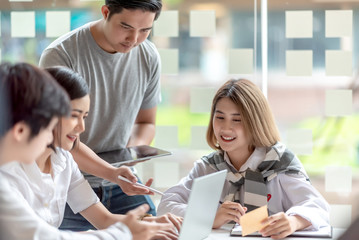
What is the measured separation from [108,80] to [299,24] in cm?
103

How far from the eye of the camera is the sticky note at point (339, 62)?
8.83 feet

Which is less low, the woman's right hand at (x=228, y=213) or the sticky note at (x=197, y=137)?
the sticky note at (x=197, y=137)

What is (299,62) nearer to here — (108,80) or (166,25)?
(166,25)

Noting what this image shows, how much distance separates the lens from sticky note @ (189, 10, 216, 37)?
2.81 meters

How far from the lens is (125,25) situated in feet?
6.22

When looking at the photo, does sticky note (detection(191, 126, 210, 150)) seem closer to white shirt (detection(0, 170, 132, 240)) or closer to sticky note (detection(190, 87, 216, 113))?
sticky note (detection(190, 87, 216, 113))

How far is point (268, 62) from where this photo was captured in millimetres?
2781

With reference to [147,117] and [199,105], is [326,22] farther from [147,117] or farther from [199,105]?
[147,117]

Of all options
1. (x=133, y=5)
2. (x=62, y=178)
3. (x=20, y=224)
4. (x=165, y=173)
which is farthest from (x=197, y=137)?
(x=20, y=224)

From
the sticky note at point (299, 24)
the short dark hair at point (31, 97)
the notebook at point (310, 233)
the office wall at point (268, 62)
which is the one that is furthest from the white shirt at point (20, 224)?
the sticky note at point (299, 24)

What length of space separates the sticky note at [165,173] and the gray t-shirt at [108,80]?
2.76ft

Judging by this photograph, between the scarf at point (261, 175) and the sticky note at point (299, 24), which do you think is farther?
the sticky note at point (299, 24)

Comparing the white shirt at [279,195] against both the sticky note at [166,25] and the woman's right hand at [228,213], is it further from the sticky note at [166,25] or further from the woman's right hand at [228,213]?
the sticky note at [166,25]

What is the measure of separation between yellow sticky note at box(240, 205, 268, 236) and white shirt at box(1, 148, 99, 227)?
427 mm
